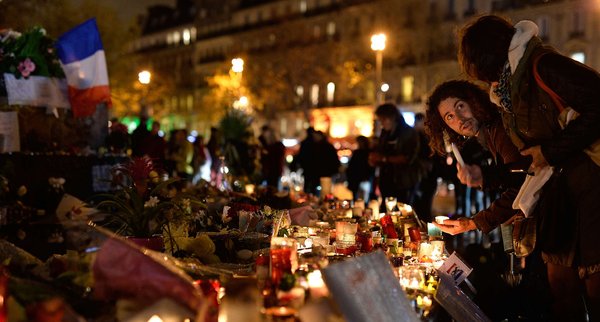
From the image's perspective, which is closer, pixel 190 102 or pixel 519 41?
pixel 519 41

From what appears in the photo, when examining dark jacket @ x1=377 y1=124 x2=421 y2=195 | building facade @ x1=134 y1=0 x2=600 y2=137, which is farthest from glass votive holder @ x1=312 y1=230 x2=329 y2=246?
building facade @ x1=134 y1=0 x2=600 y2=137

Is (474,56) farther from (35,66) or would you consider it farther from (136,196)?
(35,66)

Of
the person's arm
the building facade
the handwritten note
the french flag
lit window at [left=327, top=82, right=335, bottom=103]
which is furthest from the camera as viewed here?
lit window at [left=327, top=82, right=335, bottom=103]

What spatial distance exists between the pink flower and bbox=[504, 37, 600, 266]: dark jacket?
927 centimetres

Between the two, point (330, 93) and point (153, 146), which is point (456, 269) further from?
point (330, 93)

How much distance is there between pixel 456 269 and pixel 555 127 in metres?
1.14

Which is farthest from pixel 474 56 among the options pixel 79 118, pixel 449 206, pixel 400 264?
pixel 449 206

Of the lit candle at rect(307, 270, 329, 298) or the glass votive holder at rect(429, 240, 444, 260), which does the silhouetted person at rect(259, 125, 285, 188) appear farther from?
the lit candle at rect(307, 270, 329, 298)

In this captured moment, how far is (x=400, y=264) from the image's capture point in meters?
4.29

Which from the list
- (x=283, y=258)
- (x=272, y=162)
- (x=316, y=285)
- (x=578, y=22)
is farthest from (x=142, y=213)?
(x=578, y=22)

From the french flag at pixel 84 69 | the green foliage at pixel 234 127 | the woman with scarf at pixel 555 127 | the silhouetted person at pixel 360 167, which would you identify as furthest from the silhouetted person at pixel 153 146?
the woman with scarf at pixel 555 127

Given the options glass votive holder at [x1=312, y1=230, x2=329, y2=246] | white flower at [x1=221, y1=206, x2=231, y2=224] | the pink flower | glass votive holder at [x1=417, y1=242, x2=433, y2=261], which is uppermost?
the pink flower

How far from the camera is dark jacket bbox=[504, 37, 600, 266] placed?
11.2ft

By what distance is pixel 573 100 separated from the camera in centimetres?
344
